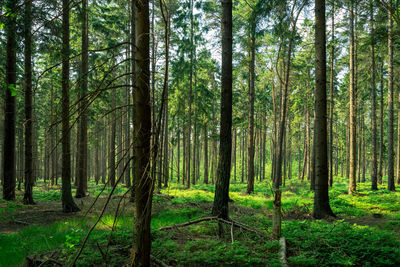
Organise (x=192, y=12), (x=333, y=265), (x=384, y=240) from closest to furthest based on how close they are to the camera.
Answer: (x=333, y=265), (x=384, y=240), (x=192, y=12)

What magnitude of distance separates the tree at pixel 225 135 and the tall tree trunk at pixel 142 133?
3.43m

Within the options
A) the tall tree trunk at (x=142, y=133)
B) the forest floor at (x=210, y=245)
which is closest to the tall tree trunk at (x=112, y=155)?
the tall tree trunk at (x=142, y=133)

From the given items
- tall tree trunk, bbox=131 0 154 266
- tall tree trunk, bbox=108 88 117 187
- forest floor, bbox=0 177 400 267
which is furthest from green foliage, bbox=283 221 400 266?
tall tree trunk, bbox=108 88 117 187

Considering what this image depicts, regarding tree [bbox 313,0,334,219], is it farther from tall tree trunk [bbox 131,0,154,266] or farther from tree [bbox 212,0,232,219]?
tall tree trunk [bbox 131,0,154,266]

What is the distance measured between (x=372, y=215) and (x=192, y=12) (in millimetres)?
17086

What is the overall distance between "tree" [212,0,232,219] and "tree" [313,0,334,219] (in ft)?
11.3

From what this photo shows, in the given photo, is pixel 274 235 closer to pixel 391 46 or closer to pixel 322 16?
pixel 322 16

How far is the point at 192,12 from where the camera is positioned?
59.5 ft

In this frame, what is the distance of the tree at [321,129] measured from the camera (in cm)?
788

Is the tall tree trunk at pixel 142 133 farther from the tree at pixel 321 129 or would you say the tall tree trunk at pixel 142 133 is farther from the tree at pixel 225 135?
the tree at pixel 321 129

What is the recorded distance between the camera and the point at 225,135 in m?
6.55

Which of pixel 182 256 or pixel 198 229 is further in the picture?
pixel 198 229

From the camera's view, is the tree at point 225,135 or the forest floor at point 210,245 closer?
the forest floor at point 210,245

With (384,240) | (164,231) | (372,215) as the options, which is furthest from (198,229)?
(372,215)
